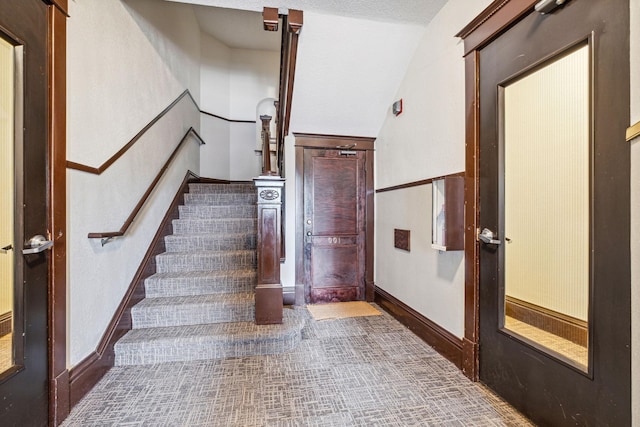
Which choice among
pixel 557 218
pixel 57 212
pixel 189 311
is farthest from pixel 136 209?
pixel 557 218

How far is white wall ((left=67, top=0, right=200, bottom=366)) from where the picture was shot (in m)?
1.69

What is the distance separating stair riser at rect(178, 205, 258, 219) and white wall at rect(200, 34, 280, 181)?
1409 mm

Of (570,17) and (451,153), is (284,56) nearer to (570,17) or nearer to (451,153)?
(451,153)

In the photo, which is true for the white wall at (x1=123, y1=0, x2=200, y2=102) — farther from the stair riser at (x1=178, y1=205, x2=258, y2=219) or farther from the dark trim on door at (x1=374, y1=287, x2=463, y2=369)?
the dark trim on door at (x1=374, y1=287, x2=463, y2=369)

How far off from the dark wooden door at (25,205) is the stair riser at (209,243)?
1606 mm

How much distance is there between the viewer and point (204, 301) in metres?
2.53

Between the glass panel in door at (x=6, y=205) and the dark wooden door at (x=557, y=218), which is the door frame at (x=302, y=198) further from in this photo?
the glass panel in door at (x=6, y=205)

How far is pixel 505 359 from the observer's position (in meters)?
1.71

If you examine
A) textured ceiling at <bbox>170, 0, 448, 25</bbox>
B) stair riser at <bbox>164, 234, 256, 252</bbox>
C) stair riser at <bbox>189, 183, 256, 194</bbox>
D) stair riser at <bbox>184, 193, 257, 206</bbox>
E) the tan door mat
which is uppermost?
textured ceiling at <bbox>170, 0, 448, 25</bbox>

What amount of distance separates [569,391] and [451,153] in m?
1.47

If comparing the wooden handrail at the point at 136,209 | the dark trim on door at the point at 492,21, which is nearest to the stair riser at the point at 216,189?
the wooden handrail at the point at 136,209

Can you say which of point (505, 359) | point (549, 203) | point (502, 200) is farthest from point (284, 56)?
point (505, 359)

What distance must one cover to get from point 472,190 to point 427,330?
1176 millimetres

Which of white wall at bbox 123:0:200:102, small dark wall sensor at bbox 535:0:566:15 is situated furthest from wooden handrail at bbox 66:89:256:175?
small dark wall sensor at bbox 535:0:566:15
